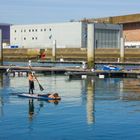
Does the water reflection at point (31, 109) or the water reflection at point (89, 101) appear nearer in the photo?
the water reflection at point (89, 101)

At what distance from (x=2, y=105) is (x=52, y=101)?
4.24 m

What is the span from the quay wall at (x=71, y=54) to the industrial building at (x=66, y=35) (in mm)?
6368

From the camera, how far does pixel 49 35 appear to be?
154750 millimetres

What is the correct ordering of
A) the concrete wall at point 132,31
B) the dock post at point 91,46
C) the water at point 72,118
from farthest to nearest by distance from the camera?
the concrete wall at point 132,31 < the dock post at point 91,46 < the water at point 72,118

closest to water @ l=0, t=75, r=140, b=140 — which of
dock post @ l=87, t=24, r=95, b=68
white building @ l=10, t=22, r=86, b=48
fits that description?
dock post @ l=87, t=24, r=95, b=68

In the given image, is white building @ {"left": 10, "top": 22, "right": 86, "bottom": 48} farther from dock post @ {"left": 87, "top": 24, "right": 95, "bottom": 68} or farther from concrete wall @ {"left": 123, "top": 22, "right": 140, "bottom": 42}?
dock post @ {"left": 87, "top": 24, "right": 95, "bottom": 68}

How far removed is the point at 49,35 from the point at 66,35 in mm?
6997

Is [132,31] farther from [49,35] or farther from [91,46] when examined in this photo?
[91,46]

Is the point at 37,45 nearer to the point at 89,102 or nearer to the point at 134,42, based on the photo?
the point at 134,42

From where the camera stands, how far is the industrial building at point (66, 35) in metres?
149

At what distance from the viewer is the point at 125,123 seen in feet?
82.6

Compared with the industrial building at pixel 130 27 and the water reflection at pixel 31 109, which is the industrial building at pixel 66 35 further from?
the water reflection at pixel 31 109

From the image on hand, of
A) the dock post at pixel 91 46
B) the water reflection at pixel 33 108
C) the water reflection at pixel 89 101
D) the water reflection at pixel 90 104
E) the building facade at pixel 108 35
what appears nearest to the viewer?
the water reflection at pixel 90 104

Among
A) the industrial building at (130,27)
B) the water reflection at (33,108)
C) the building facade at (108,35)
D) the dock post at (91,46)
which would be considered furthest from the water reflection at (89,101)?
the building facade at (108,35)
